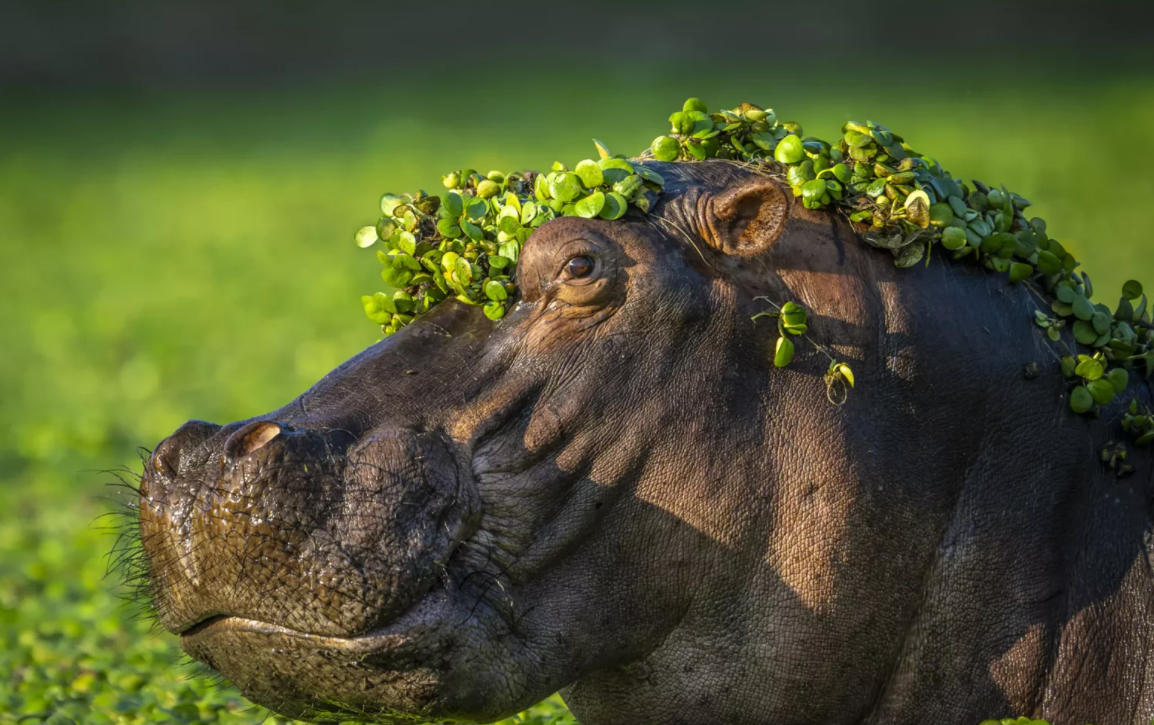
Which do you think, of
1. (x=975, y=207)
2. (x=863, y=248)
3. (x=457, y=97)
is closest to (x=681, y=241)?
(x=863, y=248)

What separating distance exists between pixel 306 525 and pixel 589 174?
1.08 metres

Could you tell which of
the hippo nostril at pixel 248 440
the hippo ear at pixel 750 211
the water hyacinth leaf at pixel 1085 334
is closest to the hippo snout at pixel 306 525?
the hippo nostril at pixel 248 440

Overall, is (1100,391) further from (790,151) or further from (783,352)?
(790,151)

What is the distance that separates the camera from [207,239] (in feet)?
53.6

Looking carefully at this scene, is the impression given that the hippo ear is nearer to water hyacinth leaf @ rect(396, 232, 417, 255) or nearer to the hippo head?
the hippo head

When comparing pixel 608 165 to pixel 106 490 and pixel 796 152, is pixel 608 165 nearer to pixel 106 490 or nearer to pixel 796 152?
pixel 796 152

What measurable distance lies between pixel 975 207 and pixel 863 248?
405 mm

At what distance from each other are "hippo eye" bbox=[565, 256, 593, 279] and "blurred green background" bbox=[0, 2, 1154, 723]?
1847 millimetres

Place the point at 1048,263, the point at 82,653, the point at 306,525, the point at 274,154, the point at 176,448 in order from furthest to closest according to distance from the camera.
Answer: the point at 274,154 → the point at 82,653 → the point at 1048,263 → the point at 176,448 → the point at 306,525

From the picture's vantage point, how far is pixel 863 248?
11.7 ft

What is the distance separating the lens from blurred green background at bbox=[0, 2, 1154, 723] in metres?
7.66

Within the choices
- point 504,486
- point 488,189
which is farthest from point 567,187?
point 504,486

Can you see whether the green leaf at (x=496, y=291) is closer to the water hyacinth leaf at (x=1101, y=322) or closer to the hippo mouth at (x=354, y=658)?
the hippo mouth at (x=354, y=658)

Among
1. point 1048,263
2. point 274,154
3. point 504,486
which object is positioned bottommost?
point 504,486
